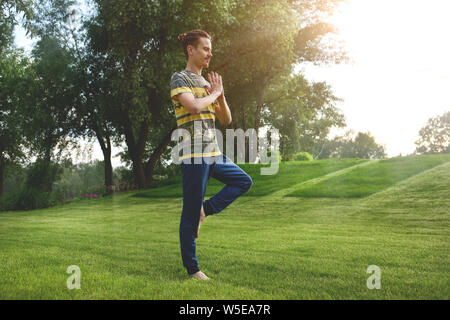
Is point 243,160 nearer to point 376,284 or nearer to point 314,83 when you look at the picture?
point 314,83

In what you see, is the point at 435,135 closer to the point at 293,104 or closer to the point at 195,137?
the point at 293,104

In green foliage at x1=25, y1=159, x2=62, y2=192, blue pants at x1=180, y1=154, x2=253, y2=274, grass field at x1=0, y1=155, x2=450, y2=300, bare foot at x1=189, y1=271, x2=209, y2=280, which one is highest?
green foliage at x1=25, y1=159, x2=62, y2=192

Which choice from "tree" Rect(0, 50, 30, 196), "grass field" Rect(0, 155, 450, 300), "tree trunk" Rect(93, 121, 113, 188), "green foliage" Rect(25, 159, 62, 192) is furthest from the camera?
"tree trunk" Rect(93, 121, 113, 188)

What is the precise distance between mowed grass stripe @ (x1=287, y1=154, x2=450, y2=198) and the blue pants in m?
9.72

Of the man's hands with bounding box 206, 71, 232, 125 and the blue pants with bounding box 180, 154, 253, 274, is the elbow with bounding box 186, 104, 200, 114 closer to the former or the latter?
the man's hands with bounding box 206, 71, 232, 125

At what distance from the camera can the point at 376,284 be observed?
335 cm

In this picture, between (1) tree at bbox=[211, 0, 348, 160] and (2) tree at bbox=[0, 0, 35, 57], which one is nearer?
(2) tree at bbox=[0, 0, 35, 57]

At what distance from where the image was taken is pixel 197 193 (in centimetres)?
357

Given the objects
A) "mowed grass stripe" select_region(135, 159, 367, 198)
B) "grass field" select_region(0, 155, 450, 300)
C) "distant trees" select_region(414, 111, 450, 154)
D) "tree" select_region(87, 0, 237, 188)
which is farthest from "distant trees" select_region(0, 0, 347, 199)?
"distant trees" select_region(414, 111, 450, 154)

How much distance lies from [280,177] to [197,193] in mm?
14752

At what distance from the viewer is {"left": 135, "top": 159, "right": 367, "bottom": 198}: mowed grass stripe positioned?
52.6 feet

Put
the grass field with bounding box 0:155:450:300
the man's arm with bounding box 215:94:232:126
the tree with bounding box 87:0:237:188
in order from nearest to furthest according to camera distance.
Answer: the grass field with bounding box 0:155:450:300 → the man's arm with bounding box 215:94:232:126 → the tree with bounding box 87:0:237:188
